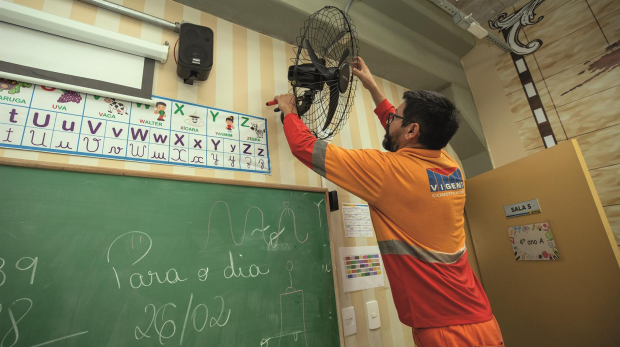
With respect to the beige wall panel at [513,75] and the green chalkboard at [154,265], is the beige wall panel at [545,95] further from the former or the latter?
the green chalkboard at [154,265]

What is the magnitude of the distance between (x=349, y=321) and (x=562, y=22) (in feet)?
8.54

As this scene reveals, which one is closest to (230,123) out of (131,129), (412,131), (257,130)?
(257,130)

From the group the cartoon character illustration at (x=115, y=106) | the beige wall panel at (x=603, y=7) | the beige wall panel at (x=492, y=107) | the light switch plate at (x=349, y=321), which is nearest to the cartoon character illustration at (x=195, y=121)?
the cartoon character illustration at (x=115, y=106)

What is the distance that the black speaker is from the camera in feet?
4.17

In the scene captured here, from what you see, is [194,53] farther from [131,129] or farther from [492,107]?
[492,107]

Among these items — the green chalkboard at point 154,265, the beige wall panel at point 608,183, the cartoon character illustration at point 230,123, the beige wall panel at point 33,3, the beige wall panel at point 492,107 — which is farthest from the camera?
the beige wall panel at point 492,107

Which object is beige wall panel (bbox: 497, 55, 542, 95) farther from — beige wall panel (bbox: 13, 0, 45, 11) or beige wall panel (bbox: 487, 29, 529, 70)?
beige wall panel (bbox: 13, 0, 45, 11)

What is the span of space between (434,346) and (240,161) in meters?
1.10

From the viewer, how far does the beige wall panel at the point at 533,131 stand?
2.00 m

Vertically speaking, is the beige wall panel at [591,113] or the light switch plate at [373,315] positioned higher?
the beige wall panel at [591,113]

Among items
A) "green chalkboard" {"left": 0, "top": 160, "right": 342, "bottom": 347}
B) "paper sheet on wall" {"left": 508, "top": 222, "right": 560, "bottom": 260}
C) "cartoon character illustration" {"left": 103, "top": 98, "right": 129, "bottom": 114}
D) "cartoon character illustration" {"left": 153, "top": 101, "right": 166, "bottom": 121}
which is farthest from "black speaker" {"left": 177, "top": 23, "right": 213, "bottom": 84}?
"paper sheet on wall" {"left": 508, "top": 222, "right": 560, "bottom": 260}

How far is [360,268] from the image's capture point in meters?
1.61

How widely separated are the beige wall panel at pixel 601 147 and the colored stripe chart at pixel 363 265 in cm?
158

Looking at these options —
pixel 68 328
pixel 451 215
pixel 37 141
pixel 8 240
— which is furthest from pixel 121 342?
pixel 451 215
